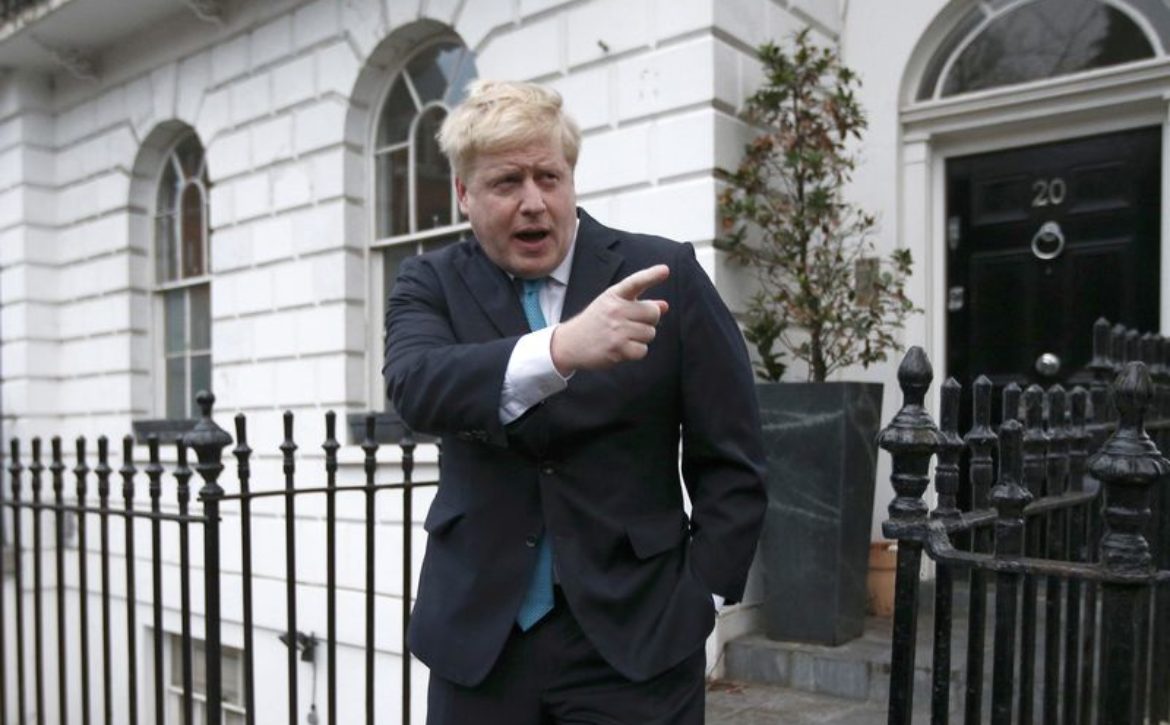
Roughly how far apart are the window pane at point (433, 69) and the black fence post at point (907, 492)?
18.1 feet

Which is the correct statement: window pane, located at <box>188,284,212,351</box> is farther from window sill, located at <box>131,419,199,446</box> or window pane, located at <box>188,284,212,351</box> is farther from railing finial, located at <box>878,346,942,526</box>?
railing finial, located at <box>878,346,942,526</box>

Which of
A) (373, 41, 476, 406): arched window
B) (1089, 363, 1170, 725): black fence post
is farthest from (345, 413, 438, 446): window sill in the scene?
(1089, 363, 1170, 725): black fence post

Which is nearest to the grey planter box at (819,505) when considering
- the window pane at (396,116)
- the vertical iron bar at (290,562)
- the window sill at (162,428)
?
the vertical iron bar at (290,562)

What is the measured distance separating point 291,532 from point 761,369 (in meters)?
2.63

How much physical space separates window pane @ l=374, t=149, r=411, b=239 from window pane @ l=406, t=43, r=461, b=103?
0.52 meters

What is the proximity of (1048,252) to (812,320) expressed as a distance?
1.49 metres

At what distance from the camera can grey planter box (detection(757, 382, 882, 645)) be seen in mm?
4371

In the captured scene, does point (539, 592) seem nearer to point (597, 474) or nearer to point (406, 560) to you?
point (597, 474)

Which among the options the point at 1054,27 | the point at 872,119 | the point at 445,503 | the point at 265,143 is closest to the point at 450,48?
the point at 265,143

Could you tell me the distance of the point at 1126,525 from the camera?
167cm

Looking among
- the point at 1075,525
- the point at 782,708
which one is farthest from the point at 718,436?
the point at 782,708

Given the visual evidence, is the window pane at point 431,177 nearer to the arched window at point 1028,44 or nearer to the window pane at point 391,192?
the window pane at point 391,192

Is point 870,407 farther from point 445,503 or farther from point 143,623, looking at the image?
point 143,623

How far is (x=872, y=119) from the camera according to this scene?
18.2 ft
